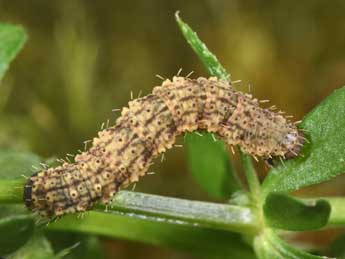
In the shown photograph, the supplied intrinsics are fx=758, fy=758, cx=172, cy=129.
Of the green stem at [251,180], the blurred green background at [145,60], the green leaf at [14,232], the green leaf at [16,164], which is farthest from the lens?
the blurred green background at [145,60]

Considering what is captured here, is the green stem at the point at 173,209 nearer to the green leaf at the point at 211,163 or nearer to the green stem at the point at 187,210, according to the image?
the green stem at the point at 187,210

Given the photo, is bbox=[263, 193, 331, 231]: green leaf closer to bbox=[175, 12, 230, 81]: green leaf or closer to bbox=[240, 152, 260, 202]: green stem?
bbox=[240, 152, 260, 202]: green stem

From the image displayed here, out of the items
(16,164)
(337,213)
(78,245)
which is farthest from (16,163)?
(337,213)

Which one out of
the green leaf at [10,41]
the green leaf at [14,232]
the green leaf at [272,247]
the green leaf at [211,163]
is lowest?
Result: the green leaf at [14,232]

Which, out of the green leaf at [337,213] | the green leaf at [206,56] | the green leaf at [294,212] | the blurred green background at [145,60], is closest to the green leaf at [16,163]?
the green leaf at [206,56]

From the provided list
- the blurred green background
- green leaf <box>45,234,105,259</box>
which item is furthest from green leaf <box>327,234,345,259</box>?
the blurred green background

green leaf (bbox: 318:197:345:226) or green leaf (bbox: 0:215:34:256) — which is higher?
green leaf (bbox: 318:197:345:226)
